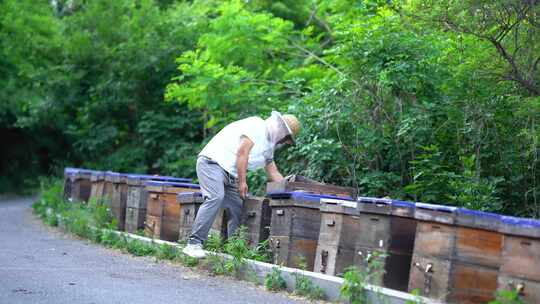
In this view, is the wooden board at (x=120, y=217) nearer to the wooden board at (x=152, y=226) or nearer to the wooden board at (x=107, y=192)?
the wooden board at (x=107, y=192)

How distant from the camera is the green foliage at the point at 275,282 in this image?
8203 millimetres

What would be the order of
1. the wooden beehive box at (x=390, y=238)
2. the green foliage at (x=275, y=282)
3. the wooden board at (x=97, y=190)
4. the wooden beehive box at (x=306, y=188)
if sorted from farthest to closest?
the wooden board at (x=97, y=190), the wooden beehive box at (x=306, y=188), the green foliage at (x=275, y=282), the wooden beehive box at (x=390, y=238)

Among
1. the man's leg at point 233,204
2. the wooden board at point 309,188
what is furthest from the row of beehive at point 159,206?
the wooden board at point 309,188

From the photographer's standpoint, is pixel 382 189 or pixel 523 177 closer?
pixel 523 177

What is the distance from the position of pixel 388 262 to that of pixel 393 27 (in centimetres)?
511

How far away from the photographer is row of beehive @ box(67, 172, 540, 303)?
626 centimetres

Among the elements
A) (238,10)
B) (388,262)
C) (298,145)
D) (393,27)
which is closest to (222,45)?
(238,10)

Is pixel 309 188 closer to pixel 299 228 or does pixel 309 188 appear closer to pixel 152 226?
pixel 299 228

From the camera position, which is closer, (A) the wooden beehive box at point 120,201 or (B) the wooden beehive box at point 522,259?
(B) the wooden beehive box at point 522,259

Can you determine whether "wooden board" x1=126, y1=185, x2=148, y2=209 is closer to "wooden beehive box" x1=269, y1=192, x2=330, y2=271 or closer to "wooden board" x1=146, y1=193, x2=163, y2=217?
"wooden board" x1=146, y1=193, x2=163, y2=217

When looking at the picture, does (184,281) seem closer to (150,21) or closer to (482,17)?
(482,17)

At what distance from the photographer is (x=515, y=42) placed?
31.2 feet

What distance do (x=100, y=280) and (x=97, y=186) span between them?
Answer: 6.33 m

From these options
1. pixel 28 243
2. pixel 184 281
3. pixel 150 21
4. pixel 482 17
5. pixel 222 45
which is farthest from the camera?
pixel 150 21
